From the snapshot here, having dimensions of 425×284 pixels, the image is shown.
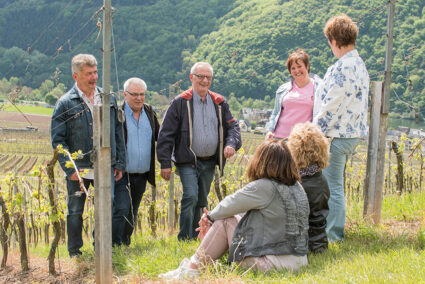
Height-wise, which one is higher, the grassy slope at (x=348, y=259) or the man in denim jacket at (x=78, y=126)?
the man in denim jacket at (x=78, y=126)

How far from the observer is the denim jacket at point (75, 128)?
12.5 feet

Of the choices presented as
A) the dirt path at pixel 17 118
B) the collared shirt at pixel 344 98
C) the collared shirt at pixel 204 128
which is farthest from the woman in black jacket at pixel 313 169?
the dirt path at pixel 17 118

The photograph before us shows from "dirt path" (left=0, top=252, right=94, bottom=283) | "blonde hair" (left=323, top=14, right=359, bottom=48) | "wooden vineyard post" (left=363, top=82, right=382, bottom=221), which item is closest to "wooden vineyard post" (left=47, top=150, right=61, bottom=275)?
"dirt path" (left=0, top=252, right=94, bottom=283)

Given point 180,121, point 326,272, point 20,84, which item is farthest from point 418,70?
point 20,84

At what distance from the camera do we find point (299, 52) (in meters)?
4.32

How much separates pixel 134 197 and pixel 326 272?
2.20 m

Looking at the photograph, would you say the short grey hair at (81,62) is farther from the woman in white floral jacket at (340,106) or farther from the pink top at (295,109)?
the woman in white floral jacket at (340,106)

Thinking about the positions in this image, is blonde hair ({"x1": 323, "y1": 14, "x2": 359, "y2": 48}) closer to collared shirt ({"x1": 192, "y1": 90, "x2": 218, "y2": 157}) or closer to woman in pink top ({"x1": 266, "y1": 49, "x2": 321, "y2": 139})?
woman in pink top ({"x1": 266, "y1": 49, "x2": 321, "y2": 139})

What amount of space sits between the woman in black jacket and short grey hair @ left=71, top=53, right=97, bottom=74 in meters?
1.90

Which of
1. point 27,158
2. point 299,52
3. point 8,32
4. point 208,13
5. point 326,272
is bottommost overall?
point 27,158

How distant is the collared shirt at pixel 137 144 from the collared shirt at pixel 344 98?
1.69 m

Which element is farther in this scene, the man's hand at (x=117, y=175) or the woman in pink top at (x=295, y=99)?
the woman in pink top at (x=295, y=99)

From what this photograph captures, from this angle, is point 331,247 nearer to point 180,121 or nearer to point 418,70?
point 180,121

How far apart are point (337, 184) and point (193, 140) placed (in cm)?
145
